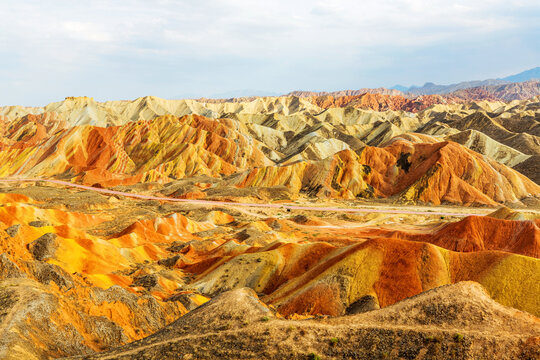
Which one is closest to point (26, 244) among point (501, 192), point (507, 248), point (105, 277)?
point (105, 277)

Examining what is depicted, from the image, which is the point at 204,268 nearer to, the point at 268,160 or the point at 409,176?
the point at 409,176

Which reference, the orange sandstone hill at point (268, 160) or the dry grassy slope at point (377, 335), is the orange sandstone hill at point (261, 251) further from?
the orange sandstone hill at point (268, 160)

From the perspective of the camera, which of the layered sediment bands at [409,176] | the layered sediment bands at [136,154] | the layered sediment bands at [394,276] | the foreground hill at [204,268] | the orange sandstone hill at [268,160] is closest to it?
the foreground hill at [204,268]

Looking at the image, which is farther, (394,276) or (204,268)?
(204,268)

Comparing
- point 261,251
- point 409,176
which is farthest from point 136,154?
point 261,251

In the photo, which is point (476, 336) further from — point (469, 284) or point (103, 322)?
point (103, 322)

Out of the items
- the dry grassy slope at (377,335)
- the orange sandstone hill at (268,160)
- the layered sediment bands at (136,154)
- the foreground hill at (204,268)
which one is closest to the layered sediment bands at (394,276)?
the foreground hill at (204,268)

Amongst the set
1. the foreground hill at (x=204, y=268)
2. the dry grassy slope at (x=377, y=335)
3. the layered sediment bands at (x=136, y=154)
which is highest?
the layered sediment bands at (x=136, y=154)

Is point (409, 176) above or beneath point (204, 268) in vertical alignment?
above
